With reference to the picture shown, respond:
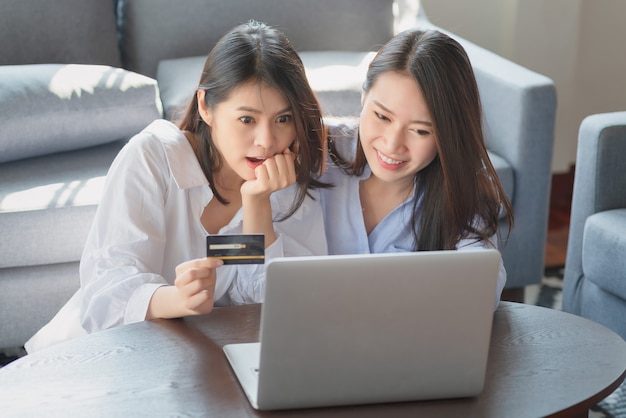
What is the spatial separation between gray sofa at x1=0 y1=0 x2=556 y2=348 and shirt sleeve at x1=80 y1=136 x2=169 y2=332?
Answer: 1.41 feet

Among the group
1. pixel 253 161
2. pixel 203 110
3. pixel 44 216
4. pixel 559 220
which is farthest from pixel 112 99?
pixel 559 220

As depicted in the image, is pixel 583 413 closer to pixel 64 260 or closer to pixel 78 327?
pixel 78 327

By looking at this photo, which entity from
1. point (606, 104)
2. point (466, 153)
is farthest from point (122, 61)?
point (606, 104)

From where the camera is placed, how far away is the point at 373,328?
3.67 feet

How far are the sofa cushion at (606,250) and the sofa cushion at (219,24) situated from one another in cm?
111

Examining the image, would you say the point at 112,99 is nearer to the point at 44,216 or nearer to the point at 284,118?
the point at 44,216

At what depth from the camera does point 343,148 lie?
1844 mm

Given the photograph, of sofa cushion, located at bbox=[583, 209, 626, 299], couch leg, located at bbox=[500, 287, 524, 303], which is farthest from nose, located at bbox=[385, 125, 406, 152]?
couch leg, located at bbox=[500, 287, 524, 303]

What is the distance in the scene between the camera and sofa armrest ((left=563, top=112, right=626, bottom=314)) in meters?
2.28

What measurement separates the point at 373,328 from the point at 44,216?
124 centimetres

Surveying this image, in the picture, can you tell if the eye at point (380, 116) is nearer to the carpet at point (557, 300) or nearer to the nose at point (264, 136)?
the nose at point (264, 136)

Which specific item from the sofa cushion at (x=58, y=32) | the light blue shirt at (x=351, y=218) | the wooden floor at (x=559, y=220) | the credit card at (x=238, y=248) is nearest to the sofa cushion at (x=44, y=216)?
the sofa cushion at (x=58, y=32)

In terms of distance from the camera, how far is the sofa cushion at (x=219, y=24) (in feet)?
9.57

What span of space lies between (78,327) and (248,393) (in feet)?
1.93
